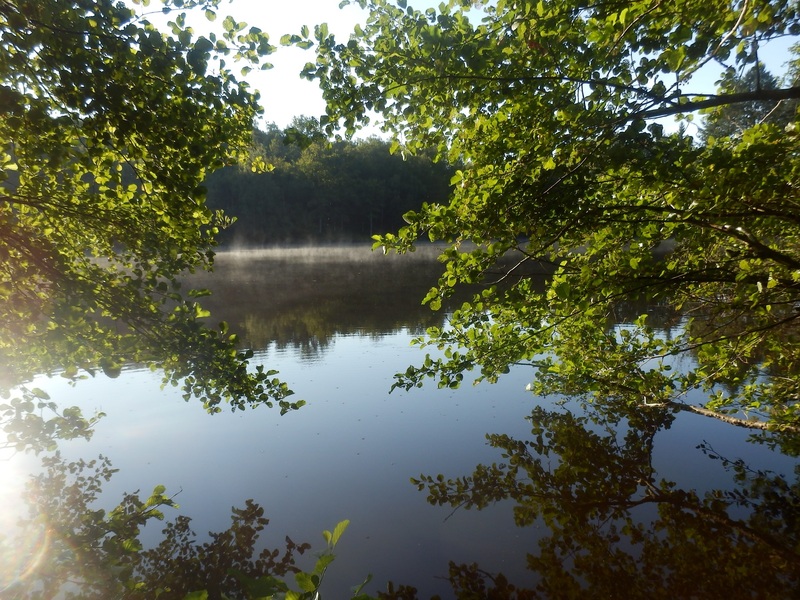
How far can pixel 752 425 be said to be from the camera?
6637mm

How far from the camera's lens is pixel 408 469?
7.46 m

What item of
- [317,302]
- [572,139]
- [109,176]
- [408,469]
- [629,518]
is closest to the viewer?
[572,139]

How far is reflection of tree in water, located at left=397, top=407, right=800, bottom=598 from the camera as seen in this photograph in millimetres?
4852

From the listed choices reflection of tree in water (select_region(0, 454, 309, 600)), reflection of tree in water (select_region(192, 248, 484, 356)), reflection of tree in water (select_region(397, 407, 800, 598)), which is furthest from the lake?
reflection of tree in water (select_region(192, 248, 484, 356))

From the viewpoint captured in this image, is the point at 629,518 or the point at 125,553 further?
the point at 629,518

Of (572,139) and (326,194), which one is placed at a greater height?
(326,194)

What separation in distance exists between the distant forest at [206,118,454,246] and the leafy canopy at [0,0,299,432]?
202 feet

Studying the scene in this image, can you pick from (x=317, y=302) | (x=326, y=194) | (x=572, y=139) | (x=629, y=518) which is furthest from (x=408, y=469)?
(x=326, y=194)

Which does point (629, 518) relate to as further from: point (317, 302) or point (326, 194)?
point (326, 194)

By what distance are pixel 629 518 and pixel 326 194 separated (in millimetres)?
66975

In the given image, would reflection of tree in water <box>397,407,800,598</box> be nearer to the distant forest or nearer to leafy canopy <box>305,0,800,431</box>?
leafy canopy <box>305,0,800,431</box>

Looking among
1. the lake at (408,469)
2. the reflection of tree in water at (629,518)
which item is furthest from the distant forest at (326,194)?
the reflection of tree in water at (629,518)

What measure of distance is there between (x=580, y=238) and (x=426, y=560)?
12.7 ft

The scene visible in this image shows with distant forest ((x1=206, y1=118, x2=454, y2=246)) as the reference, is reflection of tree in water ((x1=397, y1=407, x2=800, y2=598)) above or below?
below
